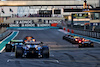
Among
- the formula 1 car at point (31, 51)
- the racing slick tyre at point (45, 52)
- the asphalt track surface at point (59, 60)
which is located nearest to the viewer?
the asphalt track surface at point (59, 60)

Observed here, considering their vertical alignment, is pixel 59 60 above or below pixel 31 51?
below

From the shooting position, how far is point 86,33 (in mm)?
52438

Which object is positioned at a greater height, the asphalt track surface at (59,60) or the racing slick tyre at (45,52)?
the racing slick tyre at (45,52)

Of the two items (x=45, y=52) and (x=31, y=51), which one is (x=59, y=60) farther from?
(x=31, y=51)

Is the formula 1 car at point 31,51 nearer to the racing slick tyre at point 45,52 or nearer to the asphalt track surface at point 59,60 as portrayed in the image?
the racing slick tyre at point 45,52

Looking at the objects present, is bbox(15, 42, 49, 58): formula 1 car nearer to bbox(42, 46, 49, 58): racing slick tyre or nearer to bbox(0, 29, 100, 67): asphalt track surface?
bbox(42, 46, 49, 58): racing slick tyre

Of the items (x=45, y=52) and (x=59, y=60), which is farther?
(x=45, y=52)

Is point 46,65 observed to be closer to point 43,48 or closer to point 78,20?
point 43,48

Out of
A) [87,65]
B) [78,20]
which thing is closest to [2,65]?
[87,65]

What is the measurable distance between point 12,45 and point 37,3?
49.5 m

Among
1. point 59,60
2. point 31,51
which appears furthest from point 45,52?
→ point 59,60

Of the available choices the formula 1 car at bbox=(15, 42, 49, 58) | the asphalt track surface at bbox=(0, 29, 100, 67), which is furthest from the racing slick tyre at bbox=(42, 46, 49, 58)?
the asphalt track surface at bbox=(0, 29, 100, 67)

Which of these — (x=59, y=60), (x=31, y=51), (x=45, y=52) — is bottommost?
(x=59, y=60)

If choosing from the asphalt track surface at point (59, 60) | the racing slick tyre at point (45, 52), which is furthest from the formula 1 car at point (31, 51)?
the asphalt track surface at point (59, 60)
